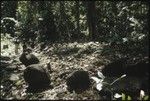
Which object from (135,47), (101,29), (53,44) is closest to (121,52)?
(135,47)

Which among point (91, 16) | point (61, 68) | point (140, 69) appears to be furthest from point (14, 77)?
point (91, 16)

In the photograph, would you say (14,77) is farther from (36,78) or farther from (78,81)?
(78,81)

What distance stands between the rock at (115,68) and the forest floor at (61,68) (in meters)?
0.50

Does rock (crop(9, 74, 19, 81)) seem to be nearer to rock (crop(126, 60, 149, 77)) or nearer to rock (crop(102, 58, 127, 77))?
rock (crop(102, 58, 127, 77))

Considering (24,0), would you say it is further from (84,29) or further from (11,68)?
(11,68)

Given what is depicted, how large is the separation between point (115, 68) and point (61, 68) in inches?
100

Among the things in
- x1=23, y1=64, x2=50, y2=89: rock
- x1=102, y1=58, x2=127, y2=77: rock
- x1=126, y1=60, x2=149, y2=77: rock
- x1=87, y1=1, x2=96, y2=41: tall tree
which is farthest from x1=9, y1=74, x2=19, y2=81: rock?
x1=87, y1=1, x2=96, y2=41: tall tree

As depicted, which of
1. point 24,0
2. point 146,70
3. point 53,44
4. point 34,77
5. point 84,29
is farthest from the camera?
point 24,0

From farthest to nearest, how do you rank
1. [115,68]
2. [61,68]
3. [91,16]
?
[91,16] < [61,68] < [115,68]

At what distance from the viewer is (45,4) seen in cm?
2238

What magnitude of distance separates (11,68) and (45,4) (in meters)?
8.90

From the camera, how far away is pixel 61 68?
12.7m

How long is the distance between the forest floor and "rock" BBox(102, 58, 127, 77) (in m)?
0.50

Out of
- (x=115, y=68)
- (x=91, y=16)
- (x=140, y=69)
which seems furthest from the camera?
(x=91, y=16)
